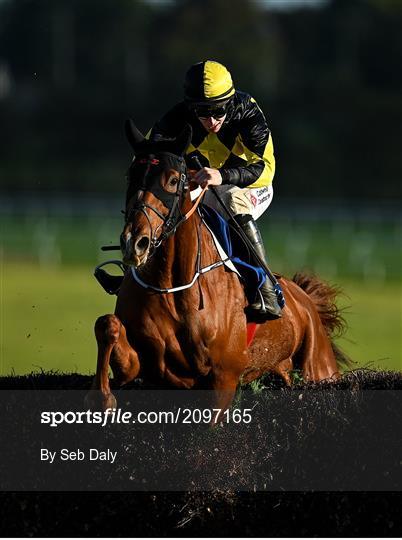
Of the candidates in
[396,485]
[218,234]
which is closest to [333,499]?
[396,485]

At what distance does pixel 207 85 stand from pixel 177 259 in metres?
0.87

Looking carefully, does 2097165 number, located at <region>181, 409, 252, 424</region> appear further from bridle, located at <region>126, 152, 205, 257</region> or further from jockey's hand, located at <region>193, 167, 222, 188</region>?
jockey's hand, located at <region>193, 167, 222, 188</region>

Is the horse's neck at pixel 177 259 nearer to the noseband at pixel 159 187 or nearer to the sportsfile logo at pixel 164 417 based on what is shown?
the noseband at pixel 159 187

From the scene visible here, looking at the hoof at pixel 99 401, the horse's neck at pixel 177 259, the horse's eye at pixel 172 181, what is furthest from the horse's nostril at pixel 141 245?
the hoof at pixel 99 401

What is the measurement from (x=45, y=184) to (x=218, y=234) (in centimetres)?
3857

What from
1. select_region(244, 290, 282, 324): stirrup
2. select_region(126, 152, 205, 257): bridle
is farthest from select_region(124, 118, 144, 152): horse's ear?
select_region(244, 290, 282, 324): stirrup

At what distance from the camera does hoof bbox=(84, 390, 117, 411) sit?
5.71m

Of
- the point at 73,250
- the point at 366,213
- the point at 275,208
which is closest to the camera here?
the point at 73,250

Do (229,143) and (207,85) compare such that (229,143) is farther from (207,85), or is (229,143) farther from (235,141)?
(207,85)

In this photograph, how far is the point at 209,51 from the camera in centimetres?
5547

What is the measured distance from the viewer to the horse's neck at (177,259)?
19.8 ft

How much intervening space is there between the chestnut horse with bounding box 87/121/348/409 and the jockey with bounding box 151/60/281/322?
21cm

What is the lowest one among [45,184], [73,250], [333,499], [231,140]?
[45,184]

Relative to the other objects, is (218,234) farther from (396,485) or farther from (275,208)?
(275,208)
